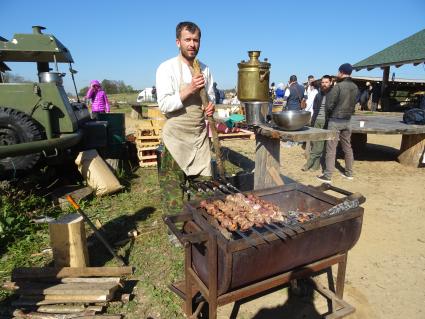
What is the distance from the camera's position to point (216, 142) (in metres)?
3.21

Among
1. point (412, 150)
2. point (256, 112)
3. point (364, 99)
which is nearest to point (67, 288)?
point (256, 112)

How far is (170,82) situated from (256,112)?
1.08m

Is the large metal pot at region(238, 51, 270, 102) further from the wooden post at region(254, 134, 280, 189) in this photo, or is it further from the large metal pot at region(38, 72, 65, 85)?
the large metal pot at region(38, 72, 65, 85)

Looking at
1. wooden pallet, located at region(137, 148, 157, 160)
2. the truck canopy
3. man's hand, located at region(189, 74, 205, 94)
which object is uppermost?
the truck canopy

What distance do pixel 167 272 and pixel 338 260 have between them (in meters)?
1.78

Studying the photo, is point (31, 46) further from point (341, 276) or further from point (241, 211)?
point (341, 276)

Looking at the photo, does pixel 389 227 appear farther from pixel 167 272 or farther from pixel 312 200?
pixel 167 272

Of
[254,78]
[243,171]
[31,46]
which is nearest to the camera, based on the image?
[254,78]

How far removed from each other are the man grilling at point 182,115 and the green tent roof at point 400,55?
13.3m

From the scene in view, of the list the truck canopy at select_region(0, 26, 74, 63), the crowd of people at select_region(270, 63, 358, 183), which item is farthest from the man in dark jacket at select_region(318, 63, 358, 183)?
the truck canopy at select_region(0, 26, 74, 63)

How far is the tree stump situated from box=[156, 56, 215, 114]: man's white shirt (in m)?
6.77

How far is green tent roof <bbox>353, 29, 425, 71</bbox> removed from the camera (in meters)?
13.4

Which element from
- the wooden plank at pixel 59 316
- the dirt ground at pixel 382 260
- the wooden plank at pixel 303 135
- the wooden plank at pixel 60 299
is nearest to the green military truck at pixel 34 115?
the wooden plank at pixel 60 299

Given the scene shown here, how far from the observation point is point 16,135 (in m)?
4.55
